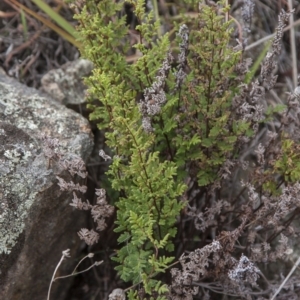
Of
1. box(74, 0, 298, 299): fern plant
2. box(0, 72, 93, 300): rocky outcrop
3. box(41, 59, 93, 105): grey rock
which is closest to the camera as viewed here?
box(74, 0, 298, 299): fern plant

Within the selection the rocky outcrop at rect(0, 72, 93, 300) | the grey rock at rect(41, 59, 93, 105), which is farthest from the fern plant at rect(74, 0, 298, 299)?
the grey rock at rect(41, 59, 93, 105)

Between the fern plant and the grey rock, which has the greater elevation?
the grey rock

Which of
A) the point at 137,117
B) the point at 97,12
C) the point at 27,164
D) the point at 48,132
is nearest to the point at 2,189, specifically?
the point at 27,164

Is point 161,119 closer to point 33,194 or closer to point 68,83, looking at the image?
point 33,194

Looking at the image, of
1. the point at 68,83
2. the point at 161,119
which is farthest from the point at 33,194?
the point at 68,83

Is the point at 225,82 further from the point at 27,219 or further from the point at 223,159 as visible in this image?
the point at 27,219

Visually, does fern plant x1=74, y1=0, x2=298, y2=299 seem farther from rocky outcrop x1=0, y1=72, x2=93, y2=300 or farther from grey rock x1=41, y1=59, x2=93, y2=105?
grey rock x1=41, y1=59, x2=93, y2=105

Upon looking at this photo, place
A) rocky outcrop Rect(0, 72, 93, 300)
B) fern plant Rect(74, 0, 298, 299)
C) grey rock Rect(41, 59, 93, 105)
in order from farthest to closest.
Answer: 1. grey rock Rect(41, 59, 93, 105)
2. rocky outcrop Rect(0, 72, 93, 300)
3. fern plant Rect(74, 0, 298, 299)
